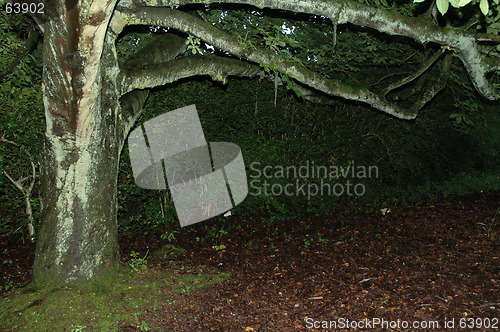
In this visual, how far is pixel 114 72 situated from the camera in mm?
4320

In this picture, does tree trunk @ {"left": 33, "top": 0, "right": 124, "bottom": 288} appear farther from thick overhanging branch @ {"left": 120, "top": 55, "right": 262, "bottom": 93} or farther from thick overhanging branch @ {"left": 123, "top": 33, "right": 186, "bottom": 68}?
thick overhanging branch @ {"left": 123, "top": 33, "right": 186, "bottom": 68}

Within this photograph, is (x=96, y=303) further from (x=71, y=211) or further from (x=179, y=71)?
(x=179, y=71)

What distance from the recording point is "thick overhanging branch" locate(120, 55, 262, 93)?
4617mm

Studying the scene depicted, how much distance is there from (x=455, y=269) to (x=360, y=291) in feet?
4.01

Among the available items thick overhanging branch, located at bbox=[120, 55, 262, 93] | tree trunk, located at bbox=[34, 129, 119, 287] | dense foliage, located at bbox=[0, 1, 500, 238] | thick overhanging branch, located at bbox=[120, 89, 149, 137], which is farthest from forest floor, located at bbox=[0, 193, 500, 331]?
thick overhanging branch, located at bbox=[120, 55, 262, 93]

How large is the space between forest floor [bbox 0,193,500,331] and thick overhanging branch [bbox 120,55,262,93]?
2151mm

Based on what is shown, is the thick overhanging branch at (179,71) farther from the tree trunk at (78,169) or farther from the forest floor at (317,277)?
the forest floor at (317,277)

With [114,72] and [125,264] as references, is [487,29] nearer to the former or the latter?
[114,72]

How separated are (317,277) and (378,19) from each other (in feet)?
9.98

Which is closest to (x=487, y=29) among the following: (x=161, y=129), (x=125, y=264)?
(x=161, y=129)

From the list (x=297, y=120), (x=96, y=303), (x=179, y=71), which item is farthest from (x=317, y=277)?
(x=297, y=120)

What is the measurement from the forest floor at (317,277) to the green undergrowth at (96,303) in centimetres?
2

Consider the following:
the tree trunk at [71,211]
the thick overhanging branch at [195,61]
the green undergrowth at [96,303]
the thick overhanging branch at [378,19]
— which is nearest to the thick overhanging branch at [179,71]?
the thick overhanging branch at [195,61]

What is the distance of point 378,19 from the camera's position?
4.63 meters
